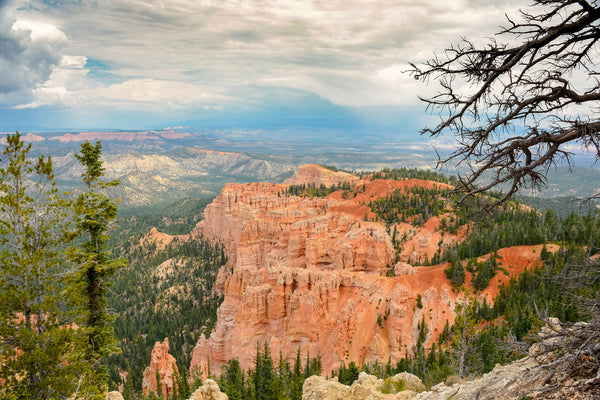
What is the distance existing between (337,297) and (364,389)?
2719 centimetres

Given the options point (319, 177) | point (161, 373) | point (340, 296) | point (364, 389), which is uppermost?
point (319, 177)

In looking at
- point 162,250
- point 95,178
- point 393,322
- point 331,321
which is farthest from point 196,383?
point 162,250

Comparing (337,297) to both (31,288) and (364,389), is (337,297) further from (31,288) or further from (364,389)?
(31,288)

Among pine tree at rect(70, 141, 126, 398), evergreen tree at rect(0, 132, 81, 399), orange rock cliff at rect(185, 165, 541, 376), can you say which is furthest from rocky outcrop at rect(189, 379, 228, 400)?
orange rock cliff at rect(185, 165, 541, 376)

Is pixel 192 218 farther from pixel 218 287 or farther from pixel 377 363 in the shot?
pixel 377 363

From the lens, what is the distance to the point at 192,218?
173500 mm

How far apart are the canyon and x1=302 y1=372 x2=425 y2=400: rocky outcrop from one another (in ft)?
58.2

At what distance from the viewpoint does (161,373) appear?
41.1m

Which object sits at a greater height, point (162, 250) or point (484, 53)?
point (484, 53)

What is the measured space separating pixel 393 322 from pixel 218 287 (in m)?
49.4

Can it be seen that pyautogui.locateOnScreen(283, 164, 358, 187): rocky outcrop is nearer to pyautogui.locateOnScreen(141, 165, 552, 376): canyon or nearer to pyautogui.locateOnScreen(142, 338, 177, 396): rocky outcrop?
pyautogui.locateOnScreen(141, 165, 552, 376): canyon

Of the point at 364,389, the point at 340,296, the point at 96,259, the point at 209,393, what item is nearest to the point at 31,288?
the point at 96,259

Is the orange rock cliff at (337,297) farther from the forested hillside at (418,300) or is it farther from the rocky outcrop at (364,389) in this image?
the rocky outcrop at (364,389)

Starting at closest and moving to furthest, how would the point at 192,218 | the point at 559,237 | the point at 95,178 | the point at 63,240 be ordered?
the point at 63,240 → the point at 95,178 → the point at 559,237 → the point at 192,218
